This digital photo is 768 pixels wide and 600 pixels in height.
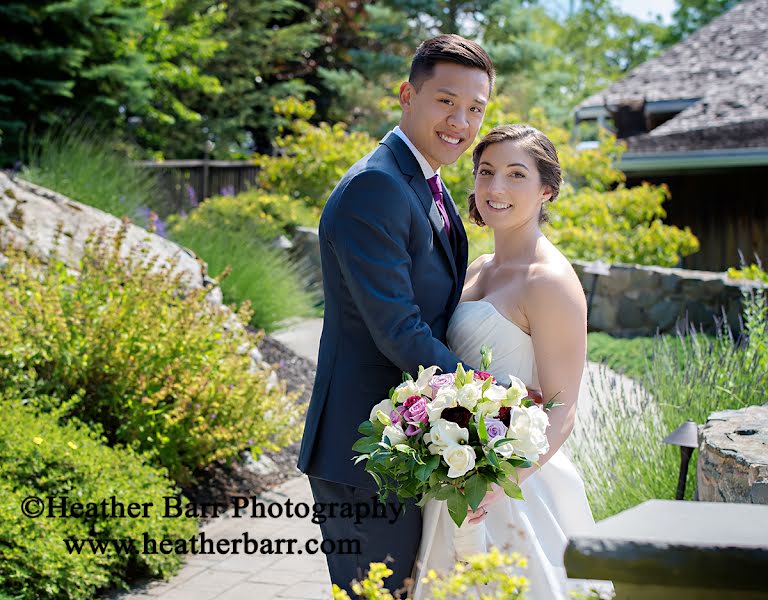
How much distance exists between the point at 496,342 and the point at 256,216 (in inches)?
393

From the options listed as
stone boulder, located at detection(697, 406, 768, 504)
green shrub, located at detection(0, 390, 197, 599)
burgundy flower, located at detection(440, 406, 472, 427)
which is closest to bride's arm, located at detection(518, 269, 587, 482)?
burgundy flower, located at detection(440, 406, 472, 427)

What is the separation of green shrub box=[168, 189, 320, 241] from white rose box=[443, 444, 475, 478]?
9.58 metres

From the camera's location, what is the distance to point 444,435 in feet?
7.90

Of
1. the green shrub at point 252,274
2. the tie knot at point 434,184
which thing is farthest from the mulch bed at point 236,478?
the tie knot at point 434,184

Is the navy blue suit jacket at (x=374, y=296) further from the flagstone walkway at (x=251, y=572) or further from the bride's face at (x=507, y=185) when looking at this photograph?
the flagstone walkway at (x=251, y=572)

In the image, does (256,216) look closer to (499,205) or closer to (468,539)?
(499,205)

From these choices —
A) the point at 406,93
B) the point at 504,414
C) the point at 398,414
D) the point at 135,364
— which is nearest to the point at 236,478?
the point at 135,364

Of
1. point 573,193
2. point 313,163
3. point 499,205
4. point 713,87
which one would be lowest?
point 499,205

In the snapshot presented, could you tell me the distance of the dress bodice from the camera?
3.04 meters

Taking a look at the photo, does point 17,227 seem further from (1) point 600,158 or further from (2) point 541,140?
(1) point 600,158

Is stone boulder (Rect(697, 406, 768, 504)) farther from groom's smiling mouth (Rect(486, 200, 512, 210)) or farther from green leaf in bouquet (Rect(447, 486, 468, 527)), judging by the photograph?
groom's smiling mouth (Rect(486, 200, 512, 210))

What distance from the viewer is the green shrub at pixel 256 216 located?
12.2 meters

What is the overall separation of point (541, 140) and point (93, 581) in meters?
2.78

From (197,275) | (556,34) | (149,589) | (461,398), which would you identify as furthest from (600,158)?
(556,34)
